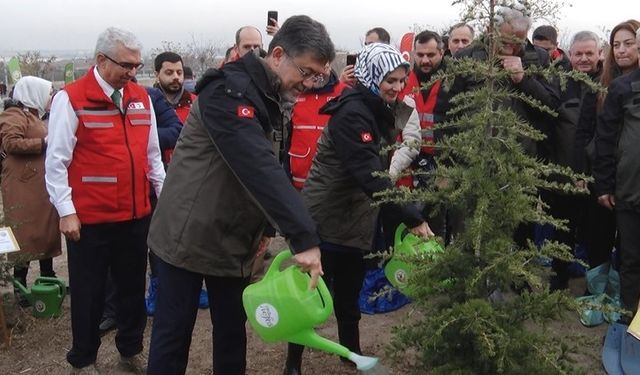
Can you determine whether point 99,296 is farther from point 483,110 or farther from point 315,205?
point 483,110

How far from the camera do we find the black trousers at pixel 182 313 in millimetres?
2725

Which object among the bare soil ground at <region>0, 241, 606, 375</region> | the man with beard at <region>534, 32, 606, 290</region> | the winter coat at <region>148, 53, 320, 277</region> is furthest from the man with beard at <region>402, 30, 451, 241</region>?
the winter coat at <region>148, 53, 320, 277</region>

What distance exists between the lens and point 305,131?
5.00 meters

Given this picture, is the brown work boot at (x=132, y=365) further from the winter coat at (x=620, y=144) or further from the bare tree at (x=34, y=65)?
the bare tree at (x=34, y=65)

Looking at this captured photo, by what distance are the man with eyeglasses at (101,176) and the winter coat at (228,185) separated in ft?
2.46

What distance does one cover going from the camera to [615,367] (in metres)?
3.63

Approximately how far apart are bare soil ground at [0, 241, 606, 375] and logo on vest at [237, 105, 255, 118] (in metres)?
1.75

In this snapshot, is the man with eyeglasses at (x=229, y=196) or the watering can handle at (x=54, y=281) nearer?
the man with eyeglasses at (x=229, y=196)

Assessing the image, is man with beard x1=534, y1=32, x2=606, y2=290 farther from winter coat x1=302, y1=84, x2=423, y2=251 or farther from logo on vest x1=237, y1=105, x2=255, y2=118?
logo on vest x1=237, y1=105, x2=255, y2=118

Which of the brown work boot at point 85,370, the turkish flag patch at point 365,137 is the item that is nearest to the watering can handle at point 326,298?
the turkish flag patch at point 365,137

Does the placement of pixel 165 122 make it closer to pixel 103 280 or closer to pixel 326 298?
pixel 103 280

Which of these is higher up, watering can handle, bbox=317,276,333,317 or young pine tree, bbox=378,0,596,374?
young pine tree, bbox=378,0,596,374

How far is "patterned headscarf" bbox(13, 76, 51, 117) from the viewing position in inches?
193

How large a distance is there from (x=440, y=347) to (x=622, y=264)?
1999 millimetres
